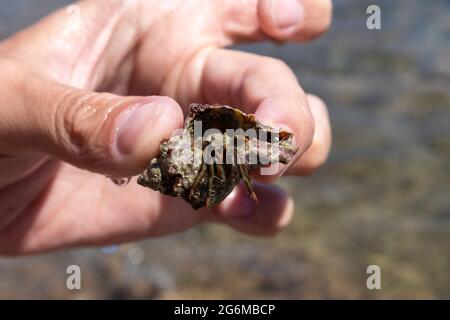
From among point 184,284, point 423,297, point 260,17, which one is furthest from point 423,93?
point 260,17

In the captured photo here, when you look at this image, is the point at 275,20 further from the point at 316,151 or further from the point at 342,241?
the point at 342,241

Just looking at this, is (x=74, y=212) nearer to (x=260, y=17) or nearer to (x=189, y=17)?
(x=189, y=17)

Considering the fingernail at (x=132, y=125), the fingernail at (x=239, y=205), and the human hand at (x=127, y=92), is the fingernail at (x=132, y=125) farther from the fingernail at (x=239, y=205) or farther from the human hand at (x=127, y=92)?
the fingernail at (x=239, y=205)

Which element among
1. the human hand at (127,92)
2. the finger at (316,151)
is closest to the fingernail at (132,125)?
the human hand at (127,92)
